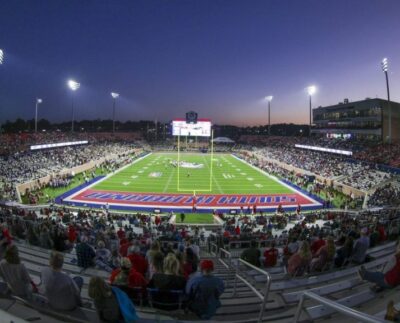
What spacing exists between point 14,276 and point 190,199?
2691cm

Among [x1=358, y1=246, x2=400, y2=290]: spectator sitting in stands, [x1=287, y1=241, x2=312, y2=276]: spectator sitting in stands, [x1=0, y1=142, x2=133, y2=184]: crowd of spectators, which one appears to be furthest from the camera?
[x1=0, y1=142, x2=133, y2=184]: crowd of spectators

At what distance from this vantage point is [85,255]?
6.54m

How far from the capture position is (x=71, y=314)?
362 centimetres

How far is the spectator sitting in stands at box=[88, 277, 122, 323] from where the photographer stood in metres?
3.29

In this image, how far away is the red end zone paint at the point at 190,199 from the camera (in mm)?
28734

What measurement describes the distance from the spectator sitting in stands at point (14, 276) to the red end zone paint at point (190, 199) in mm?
23969

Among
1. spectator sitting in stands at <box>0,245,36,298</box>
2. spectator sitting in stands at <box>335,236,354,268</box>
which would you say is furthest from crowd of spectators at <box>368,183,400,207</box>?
spectator sitting in stands at <box>0,245,36,298</box>

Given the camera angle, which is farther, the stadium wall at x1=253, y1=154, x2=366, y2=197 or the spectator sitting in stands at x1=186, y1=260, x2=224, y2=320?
the stadium wall at x1=253, y1=154, x2=366, y2=197

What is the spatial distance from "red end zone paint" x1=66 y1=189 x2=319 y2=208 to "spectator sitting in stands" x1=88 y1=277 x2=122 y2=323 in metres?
24.5

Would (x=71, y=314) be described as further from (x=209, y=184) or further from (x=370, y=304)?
(x=209, y=184)

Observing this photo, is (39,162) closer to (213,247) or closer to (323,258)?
(213,247)

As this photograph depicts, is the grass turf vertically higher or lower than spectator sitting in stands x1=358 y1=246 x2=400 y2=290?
lower

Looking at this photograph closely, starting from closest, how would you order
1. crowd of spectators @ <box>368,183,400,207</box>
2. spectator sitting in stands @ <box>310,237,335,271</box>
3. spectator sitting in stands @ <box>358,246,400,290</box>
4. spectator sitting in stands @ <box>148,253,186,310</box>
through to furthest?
spectator sitting in stands @ <box>358,246,400,290</box> < spectator sitting in stands @ <box>148,253,186,310</box> < spectator sitting in stands @ <box>310,237,335,271</box> < crowd of spectators @ <box>368,183,400,207</box>

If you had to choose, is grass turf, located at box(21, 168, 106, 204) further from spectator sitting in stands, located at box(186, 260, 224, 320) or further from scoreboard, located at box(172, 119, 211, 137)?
scoreboard, located at box(172, 119, 211, 137)
